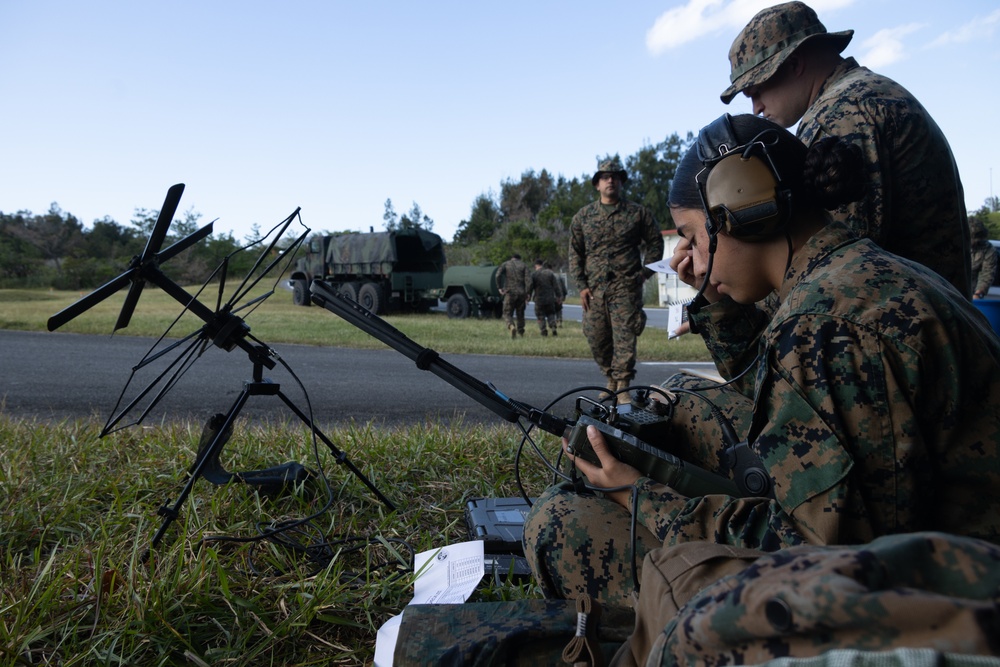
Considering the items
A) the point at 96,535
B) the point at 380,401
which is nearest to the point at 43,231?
the point at 380,401

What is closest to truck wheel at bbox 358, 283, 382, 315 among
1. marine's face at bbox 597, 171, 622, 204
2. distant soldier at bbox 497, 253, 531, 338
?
distant soldier at bbox 497, 253, 531, 338

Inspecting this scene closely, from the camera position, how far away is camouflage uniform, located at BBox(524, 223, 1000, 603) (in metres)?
1.28

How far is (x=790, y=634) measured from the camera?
81 cm

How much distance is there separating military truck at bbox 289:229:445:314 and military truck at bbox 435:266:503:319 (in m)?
0.88

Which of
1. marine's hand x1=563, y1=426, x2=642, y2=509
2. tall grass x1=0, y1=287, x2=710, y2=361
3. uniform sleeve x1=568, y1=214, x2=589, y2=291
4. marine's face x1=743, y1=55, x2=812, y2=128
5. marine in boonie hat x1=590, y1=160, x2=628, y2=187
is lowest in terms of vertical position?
tall grass x1=0, y1=287, x2=710, y2=361

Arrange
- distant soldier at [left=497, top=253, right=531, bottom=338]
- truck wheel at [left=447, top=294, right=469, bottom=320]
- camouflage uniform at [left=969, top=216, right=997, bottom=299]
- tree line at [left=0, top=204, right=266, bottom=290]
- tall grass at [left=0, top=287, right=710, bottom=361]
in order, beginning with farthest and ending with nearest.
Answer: tree line at [left=0, top=204, right=266, bottom=290] < truck wheel at [left=447, top=294, right=469, bottom=320] < distant soldier at [left=497, top=253, right=531, bottom=338] < tall grass at [left=0, top=287, right=710, bottom=361] < camouflage uniform at [left=969, top=216, right=997, bottom=299]

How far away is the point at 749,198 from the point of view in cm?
156

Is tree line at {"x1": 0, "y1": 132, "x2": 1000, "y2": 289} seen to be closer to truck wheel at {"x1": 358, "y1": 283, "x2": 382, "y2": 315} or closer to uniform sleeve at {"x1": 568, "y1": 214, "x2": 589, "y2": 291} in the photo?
truck wheel at {"x1": 358, "y1": 283, "x2": 382, "y2": 315}

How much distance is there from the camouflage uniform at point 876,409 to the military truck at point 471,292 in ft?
60.2

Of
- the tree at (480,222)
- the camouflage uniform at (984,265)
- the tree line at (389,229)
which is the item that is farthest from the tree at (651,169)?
the camouflage uniform at (984,265)

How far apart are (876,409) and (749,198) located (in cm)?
52

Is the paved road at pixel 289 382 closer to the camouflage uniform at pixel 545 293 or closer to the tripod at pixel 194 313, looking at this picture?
the tripod at pixel 194 313

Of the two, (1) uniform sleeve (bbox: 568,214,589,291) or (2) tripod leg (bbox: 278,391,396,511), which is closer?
(2) tripod leg (bbox: 278,391,396,511)

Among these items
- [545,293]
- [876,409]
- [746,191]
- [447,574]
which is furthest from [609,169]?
[545,293]
